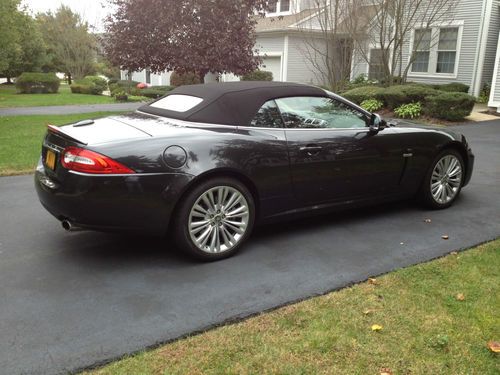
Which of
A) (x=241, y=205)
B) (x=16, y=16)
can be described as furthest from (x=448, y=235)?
(x=16, y=16)

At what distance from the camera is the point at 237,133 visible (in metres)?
4.22

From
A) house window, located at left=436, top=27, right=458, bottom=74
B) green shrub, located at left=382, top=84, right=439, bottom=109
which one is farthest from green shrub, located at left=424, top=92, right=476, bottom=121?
house window, located at left=436, top=27, right=458, bottom=74

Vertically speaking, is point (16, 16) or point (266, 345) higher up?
point (16, 16)

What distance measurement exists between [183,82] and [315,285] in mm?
25545

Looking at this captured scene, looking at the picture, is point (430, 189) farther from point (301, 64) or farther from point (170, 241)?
point (301, 64)

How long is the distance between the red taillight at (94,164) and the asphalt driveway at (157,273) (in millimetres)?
822

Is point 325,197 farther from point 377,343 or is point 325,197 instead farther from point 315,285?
point 377,343

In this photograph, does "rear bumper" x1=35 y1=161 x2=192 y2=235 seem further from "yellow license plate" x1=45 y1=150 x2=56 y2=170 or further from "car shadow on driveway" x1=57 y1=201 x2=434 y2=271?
"car shadow on driveway" x1=57 y1=201 x2=434 y2=271

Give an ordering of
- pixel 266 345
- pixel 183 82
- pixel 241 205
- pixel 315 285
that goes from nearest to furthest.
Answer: pixel 266 345 < pixel 315 285 < pixel 241 205 < pixel 183 82

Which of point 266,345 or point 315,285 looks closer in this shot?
point 266,345

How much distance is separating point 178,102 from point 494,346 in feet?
10.9

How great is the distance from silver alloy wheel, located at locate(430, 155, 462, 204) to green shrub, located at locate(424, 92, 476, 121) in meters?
8.48

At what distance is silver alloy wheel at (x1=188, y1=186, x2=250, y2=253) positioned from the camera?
3.99 m

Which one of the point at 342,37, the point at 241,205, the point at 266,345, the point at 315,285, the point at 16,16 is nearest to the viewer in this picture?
the point at 266,345
